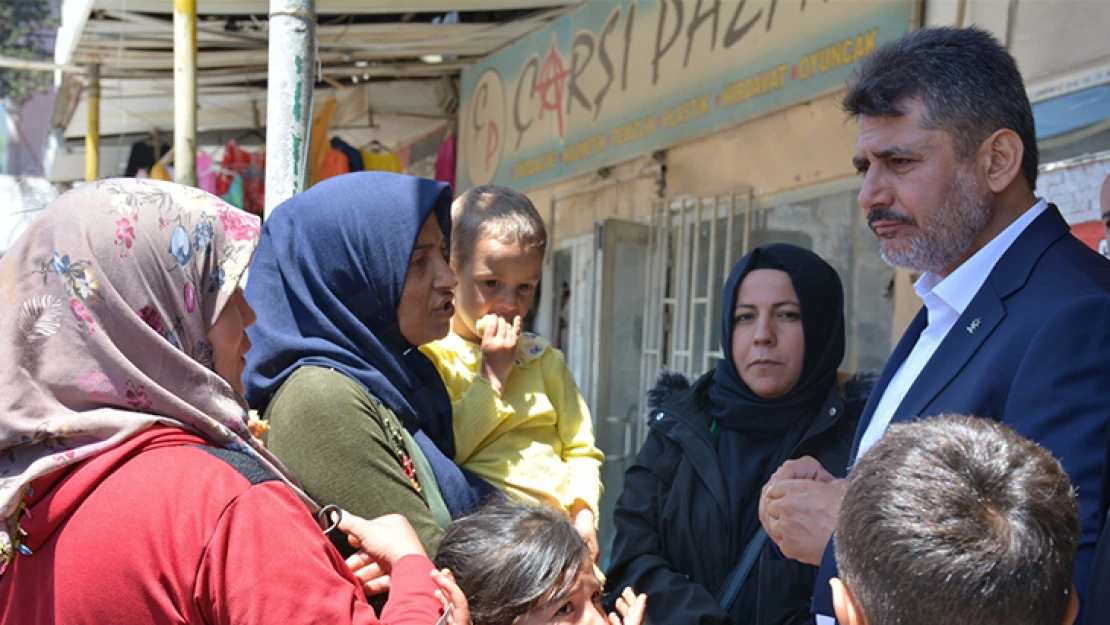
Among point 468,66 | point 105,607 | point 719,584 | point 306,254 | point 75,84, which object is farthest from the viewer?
point 75,84

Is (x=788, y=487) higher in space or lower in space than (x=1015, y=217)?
lower

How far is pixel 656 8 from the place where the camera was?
542 centimetres

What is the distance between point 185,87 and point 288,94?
176cm

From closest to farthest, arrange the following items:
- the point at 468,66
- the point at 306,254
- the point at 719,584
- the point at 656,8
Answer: the point at 306,254, the point at 719,584, the point at 656,8, the point at 468,66

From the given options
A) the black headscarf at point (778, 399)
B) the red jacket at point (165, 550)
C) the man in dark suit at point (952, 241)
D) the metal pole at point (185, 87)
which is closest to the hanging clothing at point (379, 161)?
the metal pole at point (185, 87)

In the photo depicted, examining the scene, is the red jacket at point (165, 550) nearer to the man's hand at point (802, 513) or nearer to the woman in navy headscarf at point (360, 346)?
the woman in navy headscarf at point (360, 346)

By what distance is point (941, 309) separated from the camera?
6.44 ft

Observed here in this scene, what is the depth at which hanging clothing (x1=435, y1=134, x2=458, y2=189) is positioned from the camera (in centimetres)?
784

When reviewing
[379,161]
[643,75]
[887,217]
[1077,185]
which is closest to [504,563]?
[887,217]

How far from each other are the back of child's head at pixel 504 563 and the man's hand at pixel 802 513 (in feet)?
1.35

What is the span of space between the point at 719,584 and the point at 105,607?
1.56 meters

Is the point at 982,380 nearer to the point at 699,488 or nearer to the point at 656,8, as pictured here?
the point at 699,488

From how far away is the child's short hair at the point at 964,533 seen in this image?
1.08 m

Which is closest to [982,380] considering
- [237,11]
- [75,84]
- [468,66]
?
[237,11]
